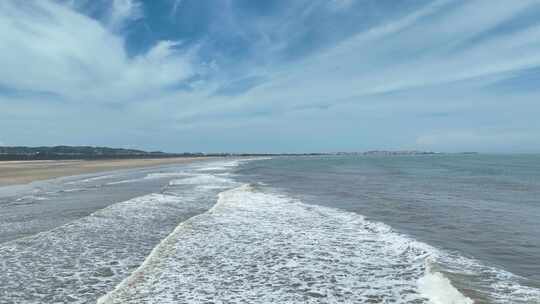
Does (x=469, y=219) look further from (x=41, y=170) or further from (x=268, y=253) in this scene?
(x=41, y=170)

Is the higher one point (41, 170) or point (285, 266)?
point (41, 170)

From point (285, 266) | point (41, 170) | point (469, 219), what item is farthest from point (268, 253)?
point (41, 170)

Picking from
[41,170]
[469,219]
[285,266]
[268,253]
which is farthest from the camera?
[41,170]

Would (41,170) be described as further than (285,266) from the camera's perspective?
Yes

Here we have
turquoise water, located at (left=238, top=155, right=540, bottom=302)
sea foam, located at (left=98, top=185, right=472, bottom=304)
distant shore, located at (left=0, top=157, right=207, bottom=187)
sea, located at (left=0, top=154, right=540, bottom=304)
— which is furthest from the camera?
distant shore, located at (left=0, top=157, right=207, bottom=187)

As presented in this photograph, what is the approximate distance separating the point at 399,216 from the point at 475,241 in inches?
169

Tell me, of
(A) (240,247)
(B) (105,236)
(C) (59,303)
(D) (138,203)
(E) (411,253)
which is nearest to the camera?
(C) (59,303)

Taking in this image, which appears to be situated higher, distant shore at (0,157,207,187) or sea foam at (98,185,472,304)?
distant shore at (0,157,207,187)

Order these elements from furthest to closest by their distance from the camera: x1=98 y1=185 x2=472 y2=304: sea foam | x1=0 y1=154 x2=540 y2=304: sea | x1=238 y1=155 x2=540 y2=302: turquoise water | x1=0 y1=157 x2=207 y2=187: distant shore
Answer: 1. x1=0 y1=157 x2=207 y2=187: distant shore
2. x1=238 y1=155 x2=540 y2=302: turquoise water
3. x1=0 y1=154 x2=540 y2=304: sea
4. x1=98 y1=185 x2=472 y2=304: sea foam

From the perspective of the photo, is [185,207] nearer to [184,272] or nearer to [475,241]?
[184,272]

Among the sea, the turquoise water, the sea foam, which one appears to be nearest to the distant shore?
the sea

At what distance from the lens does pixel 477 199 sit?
2067 cm

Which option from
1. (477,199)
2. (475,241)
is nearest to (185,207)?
(475,241)

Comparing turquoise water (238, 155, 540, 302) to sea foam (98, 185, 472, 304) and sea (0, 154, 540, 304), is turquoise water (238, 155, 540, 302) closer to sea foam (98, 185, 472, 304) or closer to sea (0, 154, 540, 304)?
sea (0, 154, 540, 304)
